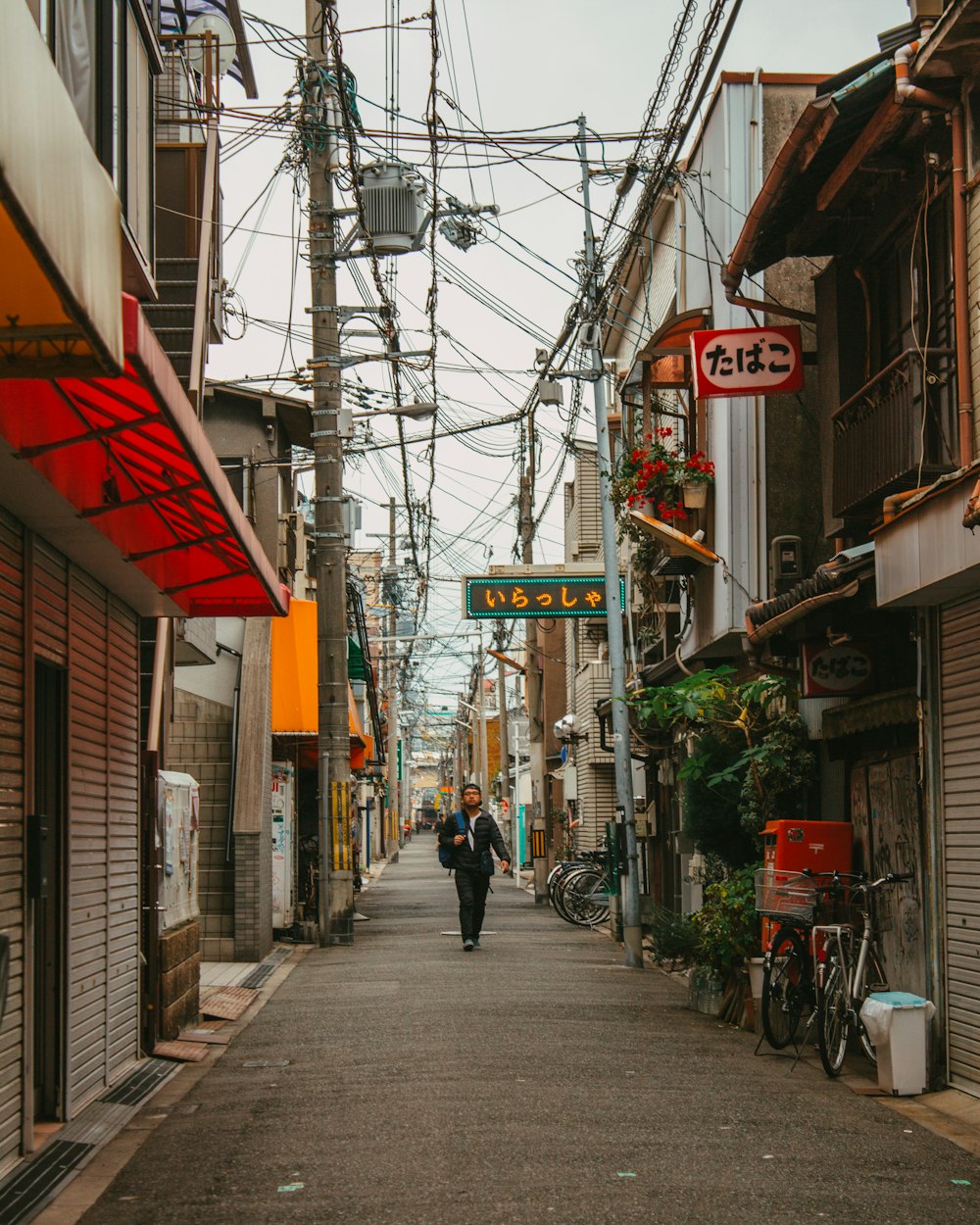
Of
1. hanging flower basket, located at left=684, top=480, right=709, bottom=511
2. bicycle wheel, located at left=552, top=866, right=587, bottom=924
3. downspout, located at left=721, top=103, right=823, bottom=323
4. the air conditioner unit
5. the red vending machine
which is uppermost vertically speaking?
the air conditioner unit

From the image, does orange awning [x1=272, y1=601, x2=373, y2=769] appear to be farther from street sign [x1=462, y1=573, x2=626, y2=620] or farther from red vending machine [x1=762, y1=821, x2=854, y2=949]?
red vending machine [x1=762, y1=821, x2=854, y2=949]

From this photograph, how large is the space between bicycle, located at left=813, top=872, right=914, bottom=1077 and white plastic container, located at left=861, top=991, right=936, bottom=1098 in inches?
14.6

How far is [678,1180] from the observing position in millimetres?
7051

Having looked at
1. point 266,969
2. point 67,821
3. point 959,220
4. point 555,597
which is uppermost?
point 959,220

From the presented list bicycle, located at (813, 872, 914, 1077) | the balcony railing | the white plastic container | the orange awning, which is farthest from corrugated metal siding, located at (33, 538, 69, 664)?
the orange awning

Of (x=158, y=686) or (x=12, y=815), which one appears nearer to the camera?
(x=12, y=815)

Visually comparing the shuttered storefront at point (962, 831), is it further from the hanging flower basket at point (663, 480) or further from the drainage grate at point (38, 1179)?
the hanging flower basket at point (663, 480)

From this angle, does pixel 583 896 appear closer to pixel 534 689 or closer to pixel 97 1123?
pixel 534 689

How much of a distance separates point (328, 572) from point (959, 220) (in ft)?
42.7

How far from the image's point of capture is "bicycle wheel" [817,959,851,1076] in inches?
395

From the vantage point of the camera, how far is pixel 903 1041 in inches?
373

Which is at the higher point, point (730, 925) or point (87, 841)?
point (87, 841)

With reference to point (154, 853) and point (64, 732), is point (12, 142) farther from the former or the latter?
point (154, 853)

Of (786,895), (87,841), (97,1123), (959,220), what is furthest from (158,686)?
(959,220)
